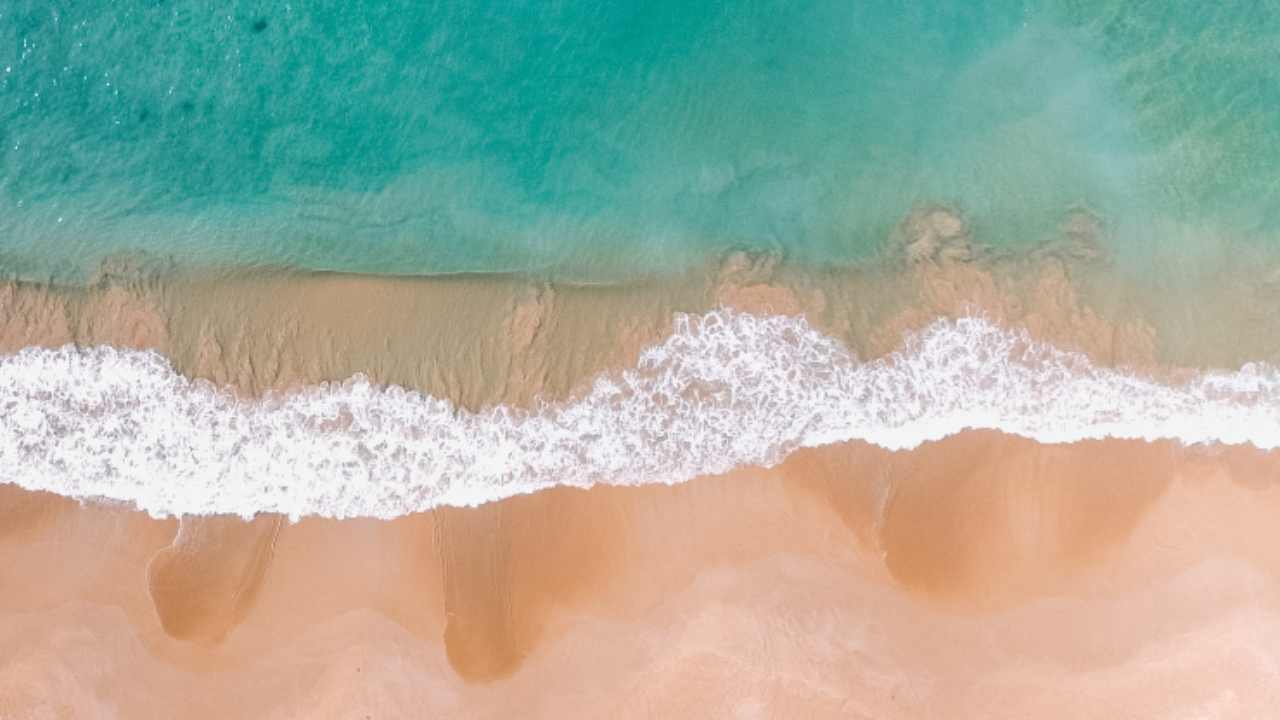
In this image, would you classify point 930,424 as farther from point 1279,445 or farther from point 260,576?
point 260,576

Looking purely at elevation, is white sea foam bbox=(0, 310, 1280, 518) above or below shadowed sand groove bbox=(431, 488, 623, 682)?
above

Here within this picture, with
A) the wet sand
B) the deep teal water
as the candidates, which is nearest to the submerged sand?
the wet sand

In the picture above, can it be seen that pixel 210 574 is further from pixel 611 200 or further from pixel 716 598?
pixel 611 200

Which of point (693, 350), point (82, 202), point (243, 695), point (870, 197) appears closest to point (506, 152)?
point (693, 350)

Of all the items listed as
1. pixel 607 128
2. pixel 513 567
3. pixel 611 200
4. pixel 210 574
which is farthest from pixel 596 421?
pixel 210 574

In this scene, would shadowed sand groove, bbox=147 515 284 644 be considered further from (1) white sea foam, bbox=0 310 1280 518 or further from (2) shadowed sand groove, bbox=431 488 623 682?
(2) shadowed sand groove, bbox=431 488 623 682
